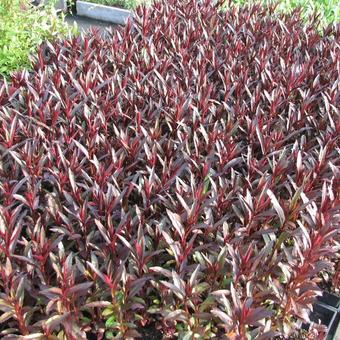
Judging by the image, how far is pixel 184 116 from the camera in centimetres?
306

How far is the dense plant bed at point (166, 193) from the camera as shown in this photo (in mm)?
2021

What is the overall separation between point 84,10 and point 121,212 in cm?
669

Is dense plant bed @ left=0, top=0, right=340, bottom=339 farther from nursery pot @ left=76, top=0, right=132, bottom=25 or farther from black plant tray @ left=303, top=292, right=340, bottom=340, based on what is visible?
nursery pot @ left=76, top=0, right=132, bottom=25

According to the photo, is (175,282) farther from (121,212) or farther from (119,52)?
(119,52)

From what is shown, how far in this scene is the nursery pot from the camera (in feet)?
26.1

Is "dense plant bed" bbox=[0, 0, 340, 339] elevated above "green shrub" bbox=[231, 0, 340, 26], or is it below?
below

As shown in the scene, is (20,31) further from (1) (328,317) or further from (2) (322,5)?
(1) (328,317)

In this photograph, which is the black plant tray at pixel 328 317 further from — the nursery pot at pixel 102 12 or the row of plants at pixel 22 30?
the nursery pot at pixel 102 12

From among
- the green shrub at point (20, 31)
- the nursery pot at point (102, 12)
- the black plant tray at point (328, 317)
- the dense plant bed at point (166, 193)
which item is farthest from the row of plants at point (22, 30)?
the black plant tray at point (328, 317)

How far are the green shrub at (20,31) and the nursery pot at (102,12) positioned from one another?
2.78 meters

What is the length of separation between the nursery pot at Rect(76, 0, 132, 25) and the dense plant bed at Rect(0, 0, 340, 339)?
4.38 m

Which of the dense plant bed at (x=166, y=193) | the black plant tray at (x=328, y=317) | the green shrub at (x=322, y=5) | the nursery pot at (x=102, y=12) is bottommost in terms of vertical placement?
the black plant tray at (x=328, y=317)

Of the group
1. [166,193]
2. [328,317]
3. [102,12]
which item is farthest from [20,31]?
[328,317]

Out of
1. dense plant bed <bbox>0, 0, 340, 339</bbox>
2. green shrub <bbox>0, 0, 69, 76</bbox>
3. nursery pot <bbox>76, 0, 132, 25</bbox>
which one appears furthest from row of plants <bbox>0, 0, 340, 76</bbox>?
nursery pot <bbox>76, 0, 132, 25</bbox>
